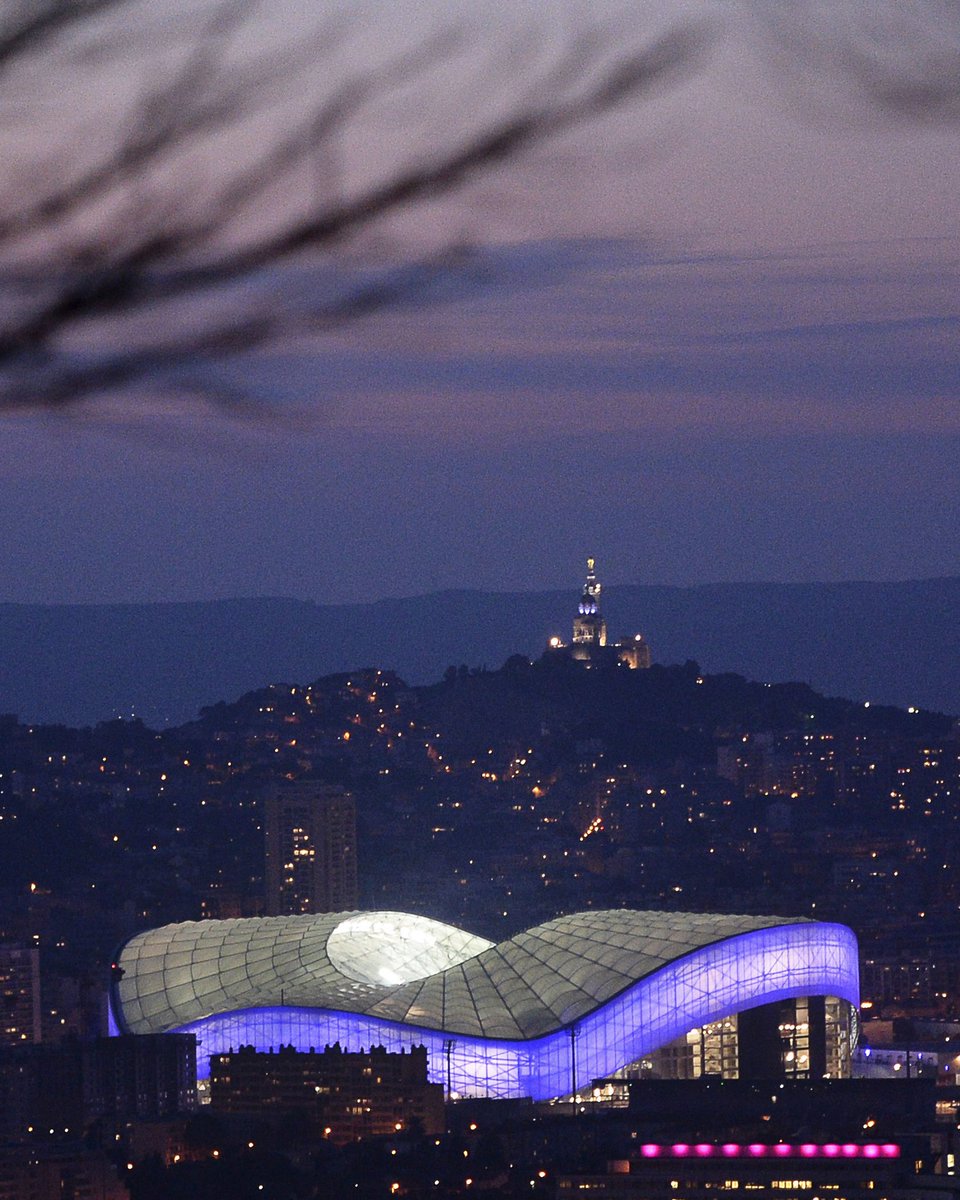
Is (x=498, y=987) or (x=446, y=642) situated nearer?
A: (x=498, y=987)

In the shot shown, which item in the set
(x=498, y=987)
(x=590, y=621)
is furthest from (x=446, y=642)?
(x=498, y=987)

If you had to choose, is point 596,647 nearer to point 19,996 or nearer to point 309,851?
point 309,851

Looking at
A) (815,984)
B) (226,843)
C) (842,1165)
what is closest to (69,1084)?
(815,984)

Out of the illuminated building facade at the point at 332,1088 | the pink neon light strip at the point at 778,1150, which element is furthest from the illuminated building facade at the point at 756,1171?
the illuminated building facade at the point at 332,1088

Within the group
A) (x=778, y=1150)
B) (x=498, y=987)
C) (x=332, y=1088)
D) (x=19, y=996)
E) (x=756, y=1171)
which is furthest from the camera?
(x=19, y=996)

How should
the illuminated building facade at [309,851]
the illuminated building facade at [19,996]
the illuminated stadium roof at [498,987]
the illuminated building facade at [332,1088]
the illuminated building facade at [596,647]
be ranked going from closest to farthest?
1. the illuminated building facade at [332,1088]
2. the illuminated stadium roof at [498,987]
3. the illuminated building facade at [19,996]
4. the illuminated building facade at [309,851]
5. the illuminated building facade at [596,647]

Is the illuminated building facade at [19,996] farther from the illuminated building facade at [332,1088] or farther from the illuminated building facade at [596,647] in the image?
the illuminated building facade at [596,647]

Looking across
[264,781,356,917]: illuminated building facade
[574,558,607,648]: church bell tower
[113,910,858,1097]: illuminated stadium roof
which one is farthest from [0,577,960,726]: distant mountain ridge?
[113,910,858,1097]: illuminated stadium roof

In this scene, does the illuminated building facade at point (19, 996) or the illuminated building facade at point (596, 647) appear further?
the illuminated building facade at point (596, 647)
